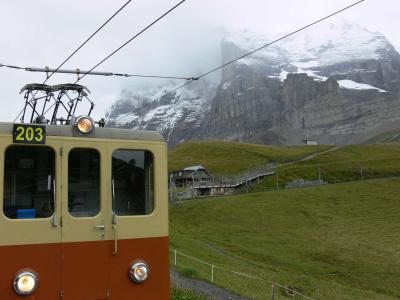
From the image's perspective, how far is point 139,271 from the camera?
686 centimetres

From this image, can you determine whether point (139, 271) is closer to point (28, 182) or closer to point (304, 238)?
point (28, 182)

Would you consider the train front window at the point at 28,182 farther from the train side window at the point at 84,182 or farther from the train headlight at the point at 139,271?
the train headlight at the point at 139,271

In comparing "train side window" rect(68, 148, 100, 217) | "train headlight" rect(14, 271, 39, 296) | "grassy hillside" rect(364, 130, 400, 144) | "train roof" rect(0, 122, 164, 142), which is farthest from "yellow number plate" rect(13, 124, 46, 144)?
"grassy hillside" rect(364, 130, 400, 144)

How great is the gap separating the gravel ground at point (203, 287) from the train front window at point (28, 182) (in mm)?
11824

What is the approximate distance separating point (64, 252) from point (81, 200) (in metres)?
0.69

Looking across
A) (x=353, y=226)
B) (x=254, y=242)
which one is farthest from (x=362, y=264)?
(x=353, y=226)

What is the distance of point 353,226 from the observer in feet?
161

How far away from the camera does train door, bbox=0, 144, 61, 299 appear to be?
612 cm

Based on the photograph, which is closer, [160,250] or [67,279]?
[67,279]

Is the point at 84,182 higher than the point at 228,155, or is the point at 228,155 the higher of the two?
the point at 228,155

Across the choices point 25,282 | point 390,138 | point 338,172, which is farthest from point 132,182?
point 390,138

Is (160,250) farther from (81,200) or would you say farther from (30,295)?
(30,295)

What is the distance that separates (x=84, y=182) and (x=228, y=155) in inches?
5197

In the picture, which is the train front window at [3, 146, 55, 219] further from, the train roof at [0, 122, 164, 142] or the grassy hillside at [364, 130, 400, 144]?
the grassy hillside at [364, 130, 400, 144]
